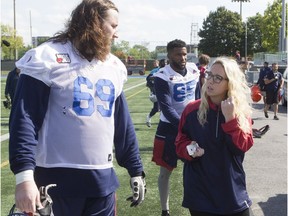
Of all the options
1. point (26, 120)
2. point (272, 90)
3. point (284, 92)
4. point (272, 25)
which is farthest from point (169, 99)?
point (272, 25)

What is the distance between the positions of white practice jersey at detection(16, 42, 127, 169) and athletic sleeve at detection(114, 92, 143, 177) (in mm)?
287

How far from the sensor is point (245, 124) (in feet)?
10.3

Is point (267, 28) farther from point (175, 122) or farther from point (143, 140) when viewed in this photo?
point (175, 122)

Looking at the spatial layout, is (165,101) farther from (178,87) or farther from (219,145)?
(219,145)

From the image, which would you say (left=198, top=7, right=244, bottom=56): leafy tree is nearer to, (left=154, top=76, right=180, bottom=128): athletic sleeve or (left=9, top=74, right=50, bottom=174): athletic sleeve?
(left=154, top=76, right=180, bottom=128): athletic sleeve

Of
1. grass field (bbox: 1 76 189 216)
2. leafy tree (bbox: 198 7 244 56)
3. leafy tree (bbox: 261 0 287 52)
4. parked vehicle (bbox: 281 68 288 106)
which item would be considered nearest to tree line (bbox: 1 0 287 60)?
leafy tree (bbox: 198 7 244 56)

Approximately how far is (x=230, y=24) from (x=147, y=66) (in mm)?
22910

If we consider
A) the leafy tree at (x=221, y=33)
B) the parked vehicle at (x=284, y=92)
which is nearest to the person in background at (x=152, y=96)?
the parked vehicle at (x=284, y=92)

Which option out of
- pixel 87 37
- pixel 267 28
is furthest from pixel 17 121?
pixel 267 28

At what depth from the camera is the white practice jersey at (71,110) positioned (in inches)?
101

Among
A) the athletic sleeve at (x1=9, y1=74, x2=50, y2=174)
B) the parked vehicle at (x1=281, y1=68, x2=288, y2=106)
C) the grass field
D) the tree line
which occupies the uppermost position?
the tree line

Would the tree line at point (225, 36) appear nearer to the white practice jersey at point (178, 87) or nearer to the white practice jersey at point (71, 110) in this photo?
the white practice jersey at point (178, 87)

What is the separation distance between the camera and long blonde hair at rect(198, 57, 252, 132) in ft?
10.2

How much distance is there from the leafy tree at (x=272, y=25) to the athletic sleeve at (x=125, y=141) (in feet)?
218
